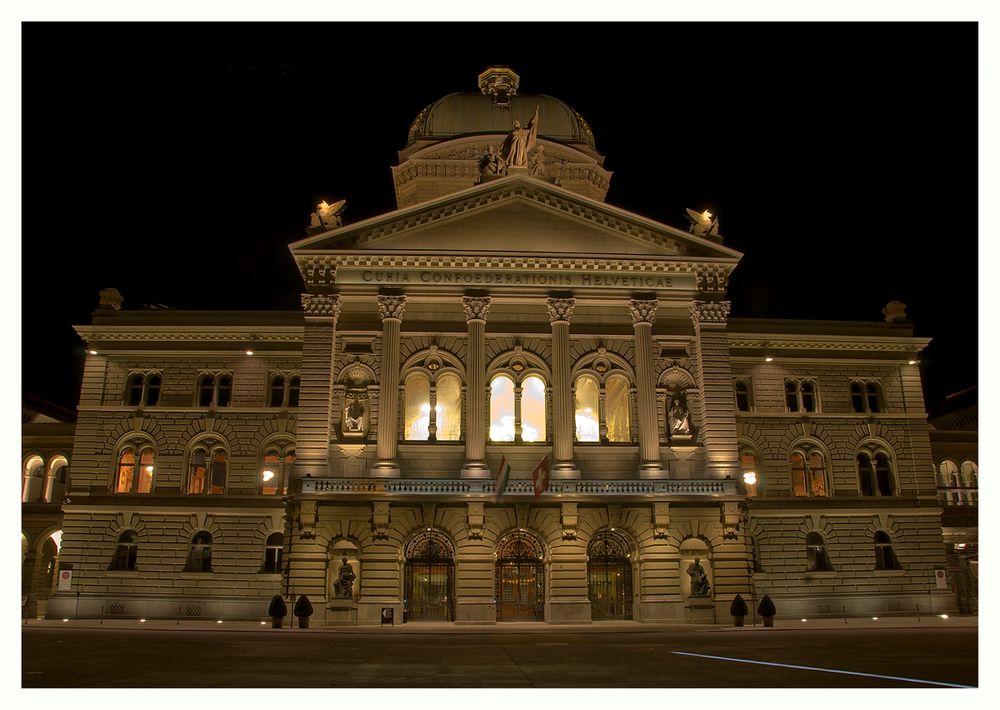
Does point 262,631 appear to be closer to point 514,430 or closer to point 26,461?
point 514,430

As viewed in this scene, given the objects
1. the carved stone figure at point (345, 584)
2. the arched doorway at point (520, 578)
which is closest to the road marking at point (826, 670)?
the arched doorway at point (520, 578)

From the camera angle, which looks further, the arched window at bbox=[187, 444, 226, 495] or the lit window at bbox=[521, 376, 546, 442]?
the arched window at bbox=[187, 444, 226, 495]

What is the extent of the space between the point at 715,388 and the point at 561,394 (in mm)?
7353

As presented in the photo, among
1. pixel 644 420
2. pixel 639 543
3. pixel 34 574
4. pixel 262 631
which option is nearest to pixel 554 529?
pixel 639 543

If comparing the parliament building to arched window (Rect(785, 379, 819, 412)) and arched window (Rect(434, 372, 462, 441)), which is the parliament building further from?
arched window (Rect(434, 372, 462, 441))

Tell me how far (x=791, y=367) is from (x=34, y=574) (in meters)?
44.9

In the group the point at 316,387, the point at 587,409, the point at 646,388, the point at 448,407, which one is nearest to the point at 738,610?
the point at 646,388

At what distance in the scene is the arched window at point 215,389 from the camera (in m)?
45.5

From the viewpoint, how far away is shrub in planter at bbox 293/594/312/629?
105ft

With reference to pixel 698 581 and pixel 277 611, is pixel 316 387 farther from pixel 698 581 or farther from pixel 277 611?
pixel 698 581

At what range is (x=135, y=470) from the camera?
44312 mm

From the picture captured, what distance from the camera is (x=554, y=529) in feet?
116

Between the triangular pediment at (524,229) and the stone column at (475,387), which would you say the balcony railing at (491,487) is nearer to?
the stone column at (475,387)

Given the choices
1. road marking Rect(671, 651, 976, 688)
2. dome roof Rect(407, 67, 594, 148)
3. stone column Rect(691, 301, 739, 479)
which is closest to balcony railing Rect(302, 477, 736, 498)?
stone column Rect(691, 301, 739, 479)
